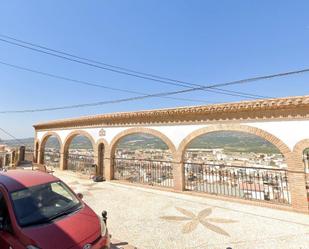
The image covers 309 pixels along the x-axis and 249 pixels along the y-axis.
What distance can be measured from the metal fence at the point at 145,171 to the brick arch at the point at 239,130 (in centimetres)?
124

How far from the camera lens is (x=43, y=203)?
3.32m

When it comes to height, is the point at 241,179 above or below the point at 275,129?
below

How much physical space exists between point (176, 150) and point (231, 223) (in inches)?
161

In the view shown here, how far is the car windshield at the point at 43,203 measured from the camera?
294 cm

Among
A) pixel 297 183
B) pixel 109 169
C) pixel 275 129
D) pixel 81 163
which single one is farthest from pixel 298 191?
pixel 81 163

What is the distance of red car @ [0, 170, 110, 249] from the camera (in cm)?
260

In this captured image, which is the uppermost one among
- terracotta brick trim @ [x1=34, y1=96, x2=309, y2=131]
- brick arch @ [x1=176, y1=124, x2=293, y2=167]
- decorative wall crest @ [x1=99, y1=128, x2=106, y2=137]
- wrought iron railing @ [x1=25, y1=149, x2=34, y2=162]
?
terracotta brick trim @ [x1=34, y1=96, x2=309, y2=131]

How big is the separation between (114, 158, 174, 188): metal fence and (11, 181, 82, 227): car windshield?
243 inches

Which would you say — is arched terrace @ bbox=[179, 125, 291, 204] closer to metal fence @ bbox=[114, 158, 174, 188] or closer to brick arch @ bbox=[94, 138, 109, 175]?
metal fence @ bbox=[114, 158, 174, 188]

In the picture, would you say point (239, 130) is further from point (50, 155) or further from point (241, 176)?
point (50, 155)

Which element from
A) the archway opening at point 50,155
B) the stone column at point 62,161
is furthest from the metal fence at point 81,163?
the archway opening at point 50,155

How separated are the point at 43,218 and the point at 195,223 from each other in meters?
4.09

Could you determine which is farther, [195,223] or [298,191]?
[298,191]

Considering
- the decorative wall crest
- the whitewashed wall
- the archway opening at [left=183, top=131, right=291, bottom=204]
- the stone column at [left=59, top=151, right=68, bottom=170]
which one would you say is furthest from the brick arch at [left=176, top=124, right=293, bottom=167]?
the stone column at [left=59, top=151, right=68, bottom=170]
